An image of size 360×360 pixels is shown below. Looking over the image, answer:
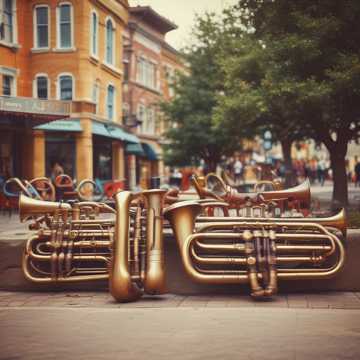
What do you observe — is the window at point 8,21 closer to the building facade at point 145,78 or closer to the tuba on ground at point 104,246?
the building facade at point 145,78

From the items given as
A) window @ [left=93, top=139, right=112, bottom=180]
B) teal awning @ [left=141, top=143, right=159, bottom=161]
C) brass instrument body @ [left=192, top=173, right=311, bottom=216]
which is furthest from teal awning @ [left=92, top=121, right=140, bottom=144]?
brass instrument body @ [left=192, top=173, right=311, bottom=216]

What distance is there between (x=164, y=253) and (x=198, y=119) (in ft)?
90.3

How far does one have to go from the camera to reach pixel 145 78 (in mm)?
43938

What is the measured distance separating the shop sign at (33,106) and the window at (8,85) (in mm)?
6735

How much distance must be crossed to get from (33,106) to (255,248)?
44.9ft

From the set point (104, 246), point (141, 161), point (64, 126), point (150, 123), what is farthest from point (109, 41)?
point (104, 246)

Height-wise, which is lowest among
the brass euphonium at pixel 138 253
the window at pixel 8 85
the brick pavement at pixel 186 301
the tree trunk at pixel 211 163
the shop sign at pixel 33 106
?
the brick pavement at pixel 186 301

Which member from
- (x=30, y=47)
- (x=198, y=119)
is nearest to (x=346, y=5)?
(x=30, y=47)

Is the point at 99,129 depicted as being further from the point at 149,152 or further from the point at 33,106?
the point at 149,152

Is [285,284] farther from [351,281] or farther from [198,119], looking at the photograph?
[198,119]

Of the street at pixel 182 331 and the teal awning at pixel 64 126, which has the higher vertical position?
the teal awning at pixel 64 126

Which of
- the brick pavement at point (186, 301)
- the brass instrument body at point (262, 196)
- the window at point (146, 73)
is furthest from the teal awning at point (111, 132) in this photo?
the brick pavement at point (186, 301)

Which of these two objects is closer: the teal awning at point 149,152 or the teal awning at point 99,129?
the teal awning at point 99,129

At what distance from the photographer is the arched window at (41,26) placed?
91.5ft
